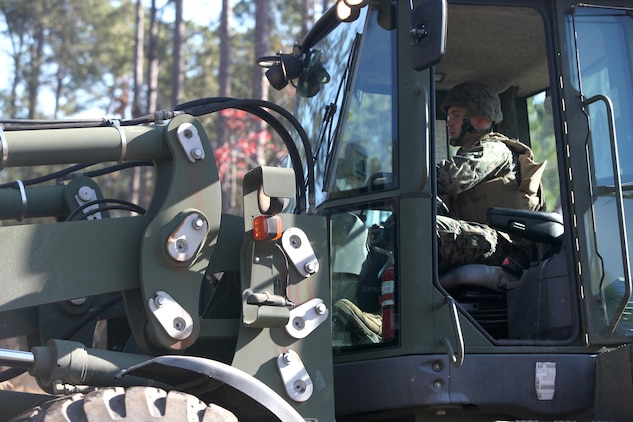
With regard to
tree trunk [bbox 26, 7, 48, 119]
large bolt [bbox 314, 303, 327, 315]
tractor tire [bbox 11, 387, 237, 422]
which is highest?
tree trunk [bbox 26, 7, 48, 119]

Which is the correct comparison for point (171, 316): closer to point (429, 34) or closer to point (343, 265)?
point (343, 265)

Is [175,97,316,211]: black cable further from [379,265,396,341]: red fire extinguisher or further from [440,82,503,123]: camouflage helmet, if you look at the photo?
→ [440,82,503,123]: camouflage helmet

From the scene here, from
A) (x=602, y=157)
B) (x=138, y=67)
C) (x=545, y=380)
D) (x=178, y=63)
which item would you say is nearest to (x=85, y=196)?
(x=545, y=380)

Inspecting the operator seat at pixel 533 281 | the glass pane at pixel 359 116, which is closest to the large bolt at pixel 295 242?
the glass pane at pixel 359 116

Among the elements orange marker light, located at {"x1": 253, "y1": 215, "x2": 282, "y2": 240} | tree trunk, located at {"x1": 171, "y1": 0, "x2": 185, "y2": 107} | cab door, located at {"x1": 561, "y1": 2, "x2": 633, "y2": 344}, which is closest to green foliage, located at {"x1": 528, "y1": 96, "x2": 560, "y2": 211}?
cab door, located at {"x1": 561, "y1": 2, "x2": 633, "y2": 344}

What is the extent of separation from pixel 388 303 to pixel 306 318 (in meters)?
0.50

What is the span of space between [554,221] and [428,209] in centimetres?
73

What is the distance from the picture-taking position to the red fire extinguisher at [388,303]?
177 inches

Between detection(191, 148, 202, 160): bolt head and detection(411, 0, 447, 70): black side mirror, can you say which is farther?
detection(191, 148, 202, 160): bolt head

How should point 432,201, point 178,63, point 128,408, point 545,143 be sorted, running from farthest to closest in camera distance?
point 178,63
point 545,143
point 432,201
point 128,408

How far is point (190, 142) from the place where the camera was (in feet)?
13.9

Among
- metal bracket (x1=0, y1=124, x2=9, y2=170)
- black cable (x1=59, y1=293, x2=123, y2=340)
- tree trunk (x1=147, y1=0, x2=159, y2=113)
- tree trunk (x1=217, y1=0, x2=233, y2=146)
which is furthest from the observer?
tree trunk (x1=147, y1=0, x2=159, y2=113)

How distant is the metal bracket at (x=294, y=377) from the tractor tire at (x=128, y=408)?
47 cm

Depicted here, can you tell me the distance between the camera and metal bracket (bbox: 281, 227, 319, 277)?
166 inches
